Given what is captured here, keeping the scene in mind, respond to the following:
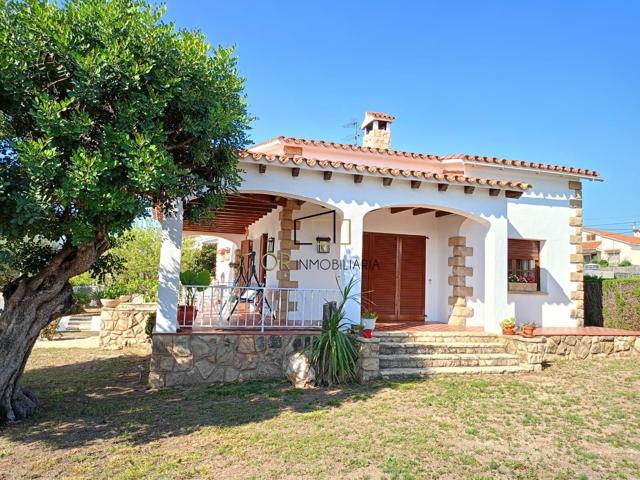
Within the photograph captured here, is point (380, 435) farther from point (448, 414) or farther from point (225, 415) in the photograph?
point (225, 415)

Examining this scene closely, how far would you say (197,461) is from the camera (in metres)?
4.09

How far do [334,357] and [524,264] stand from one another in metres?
6.84

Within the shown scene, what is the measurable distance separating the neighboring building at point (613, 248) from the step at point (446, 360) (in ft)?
136

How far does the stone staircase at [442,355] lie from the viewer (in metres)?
7.57

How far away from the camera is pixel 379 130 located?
1538cm

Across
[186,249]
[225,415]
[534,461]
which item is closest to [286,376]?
[225,415]

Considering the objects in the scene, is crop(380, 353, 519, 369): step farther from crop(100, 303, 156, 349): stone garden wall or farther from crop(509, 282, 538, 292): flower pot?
crop(100, 303, 156, 349): stone garden wall

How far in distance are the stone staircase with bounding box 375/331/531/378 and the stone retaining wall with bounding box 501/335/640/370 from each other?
7.8 inches

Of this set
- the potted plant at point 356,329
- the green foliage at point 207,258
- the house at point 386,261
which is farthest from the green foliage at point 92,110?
the green foliage at point 207,258

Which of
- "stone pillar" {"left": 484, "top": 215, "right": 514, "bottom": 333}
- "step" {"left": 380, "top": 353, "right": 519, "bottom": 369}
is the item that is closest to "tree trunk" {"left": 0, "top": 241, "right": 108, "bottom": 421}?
"step" {"left": 380, "top": 353, "right": 519, "bottom": 369}

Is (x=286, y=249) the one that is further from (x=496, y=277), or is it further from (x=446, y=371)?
(x=496, y=277)

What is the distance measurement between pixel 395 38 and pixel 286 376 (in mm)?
9332

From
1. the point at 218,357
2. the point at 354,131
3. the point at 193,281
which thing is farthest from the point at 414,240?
the point at 354,131

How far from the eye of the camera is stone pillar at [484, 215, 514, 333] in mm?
8891
